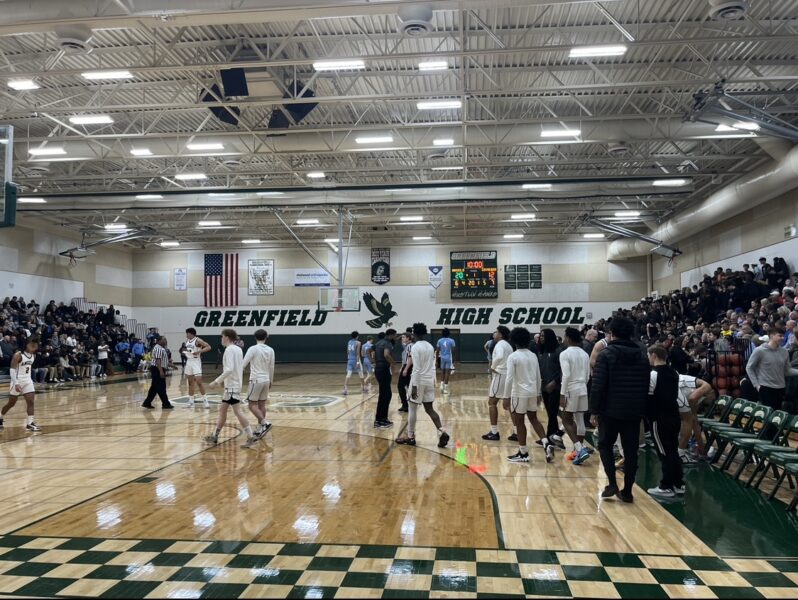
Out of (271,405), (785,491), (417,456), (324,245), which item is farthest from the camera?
(324,245)

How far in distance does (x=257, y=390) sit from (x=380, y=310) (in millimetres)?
23564

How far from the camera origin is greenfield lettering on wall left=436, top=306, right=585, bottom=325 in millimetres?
31844

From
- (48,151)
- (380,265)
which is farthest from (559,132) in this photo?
(380,265)

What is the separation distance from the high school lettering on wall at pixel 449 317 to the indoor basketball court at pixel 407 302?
166 millimetres

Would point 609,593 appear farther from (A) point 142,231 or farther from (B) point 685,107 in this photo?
(A) point 142,231

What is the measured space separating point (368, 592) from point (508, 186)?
744 inches

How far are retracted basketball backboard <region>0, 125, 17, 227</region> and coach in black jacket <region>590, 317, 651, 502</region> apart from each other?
821 centimetres

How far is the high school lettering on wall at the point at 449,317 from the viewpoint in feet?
105

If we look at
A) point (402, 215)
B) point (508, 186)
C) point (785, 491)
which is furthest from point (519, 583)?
point (402, 215)

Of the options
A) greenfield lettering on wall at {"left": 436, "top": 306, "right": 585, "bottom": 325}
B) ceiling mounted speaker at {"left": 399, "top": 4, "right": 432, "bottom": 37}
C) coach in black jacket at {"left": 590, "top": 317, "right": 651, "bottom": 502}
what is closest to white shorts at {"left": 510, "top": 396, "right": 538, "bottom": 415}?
coach in black jacket at {"left": 590, "top": 317, "right": 651, "bottom": 502}

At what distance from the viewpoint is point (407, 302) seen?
108ft

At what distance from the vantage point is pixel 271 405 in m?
14.7

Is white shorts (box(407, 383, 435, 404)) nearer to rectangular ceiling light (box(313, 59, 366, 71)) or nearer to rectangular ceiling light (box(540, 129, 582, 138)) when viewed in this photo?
rectangular ceiling light (box(313, 59, 366, 71))

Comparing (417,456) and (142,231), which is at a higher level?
(142,231)
